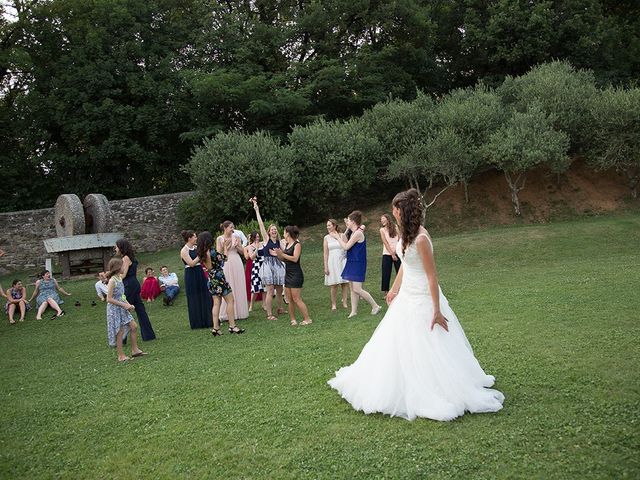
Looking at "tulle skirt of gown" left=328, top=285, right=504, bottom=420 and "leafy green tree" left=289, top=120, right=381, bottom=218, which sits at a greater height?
"leafy green tree" left=289, top=120, right=381, bottom=218

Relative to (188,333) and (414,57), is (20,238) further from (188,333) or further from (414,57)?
(414,57)

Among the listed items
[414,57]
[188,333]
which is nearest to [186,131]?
[414,57]

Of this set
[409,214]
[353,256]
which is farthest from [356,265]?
[409,214]

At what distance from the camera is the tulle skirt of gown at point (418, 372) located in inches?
230

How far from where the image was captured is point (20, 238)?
94.9ft

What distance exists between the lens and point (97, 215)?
72.8 ft

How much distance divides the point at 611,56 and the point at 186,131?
2799 centimetres

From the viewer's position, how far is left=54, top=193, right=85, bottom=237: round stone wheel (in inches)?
844

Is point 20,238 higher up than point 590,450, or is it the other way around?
point 20,238

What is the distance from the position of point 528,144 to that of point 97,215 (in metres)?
19.6

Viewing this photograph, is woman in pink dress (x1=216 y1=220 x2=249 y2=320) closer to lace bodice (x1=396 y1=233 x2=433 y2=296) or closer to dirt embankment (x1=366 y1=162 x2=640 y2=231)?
lace bodice (x1=396 y1=233 x2=433 y2=296)

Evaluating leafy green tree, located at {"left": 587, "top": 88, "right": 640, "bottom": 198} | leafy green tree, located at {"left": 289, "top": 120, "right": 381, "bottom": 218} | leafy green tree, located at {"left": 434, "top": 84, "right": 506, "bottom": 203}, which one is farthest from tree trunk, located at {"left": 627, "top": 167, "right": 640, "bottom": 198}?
leafy green tree, located at {"left": 289, "top": 120, "right": 381, "bottom": 218}

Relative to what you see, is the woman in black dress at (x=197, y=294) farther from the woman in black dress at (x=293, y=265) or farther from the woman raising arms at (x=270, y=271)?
the woman in black dress at (x=293, y=265)

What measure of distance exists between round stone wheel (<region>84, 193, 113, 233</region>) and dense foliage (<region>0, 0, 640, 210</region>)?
11.8 m
